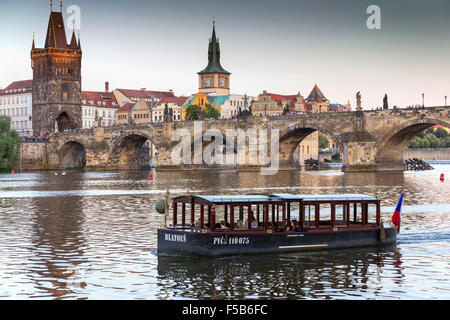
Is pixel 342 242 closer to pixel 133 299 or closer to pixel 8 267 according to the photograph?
pixel 133 299

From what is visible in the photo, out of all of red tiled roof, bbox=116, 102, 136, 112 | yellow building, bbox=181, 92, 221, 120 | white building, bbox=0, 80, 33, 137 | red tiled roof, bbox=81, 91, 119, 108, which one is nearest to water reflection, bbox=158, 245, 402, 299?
white building, bbox=0, 80, 33, 137

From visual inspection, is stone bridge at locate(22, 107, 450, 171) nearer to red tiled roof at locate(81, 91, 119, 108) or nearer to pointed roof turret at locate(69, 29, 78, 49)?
pointed roof turret at locate(69, 29, 78, 49)

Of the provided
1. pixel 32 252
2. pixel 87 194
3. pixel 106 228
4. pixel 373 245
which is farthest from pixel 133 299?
pixel 87 194

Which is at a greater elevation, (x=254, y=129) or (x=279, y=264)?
(x=254, y=129)

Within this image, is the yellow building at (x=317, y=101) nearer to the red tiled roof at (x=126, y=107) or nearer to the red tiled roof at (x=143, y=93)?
the red tiled roof at (x=143, y=93)

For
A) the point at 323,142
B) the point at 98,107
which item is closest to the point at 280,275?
the point at 323,142

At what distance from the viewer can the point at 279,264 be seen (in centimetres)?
2080

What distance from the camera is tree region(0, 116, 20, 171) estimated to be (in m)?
90.9

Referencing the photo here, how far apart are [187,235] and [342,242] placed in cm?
516

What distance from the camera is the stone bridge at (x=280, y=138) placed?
77750 millimetres

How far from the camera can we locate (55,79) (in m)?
129

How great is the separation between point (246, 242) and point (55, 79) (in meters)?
113

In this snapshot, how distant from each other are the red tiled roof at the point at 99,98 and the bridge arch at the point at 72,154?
4178 centimetres

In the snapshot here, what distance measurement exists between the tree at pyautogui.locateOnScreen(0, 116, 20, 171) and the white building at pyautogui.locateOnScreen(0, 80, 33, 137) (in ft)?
170
